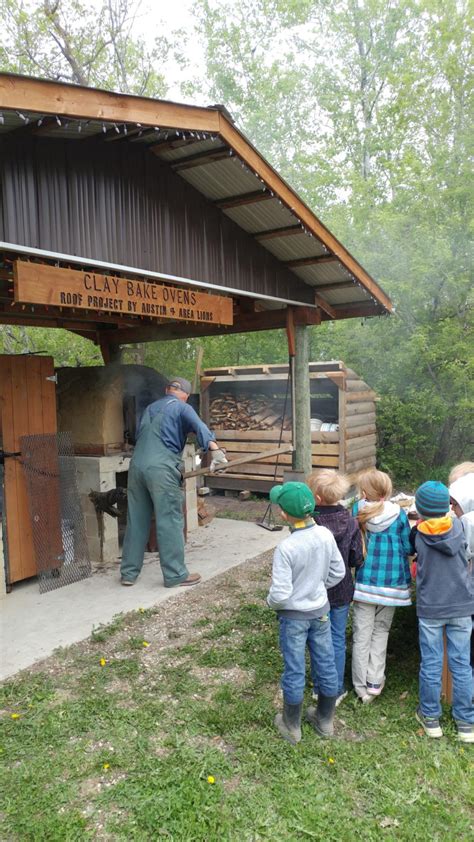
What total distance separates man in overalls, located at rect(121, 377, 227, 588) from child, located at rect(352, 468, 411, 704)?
6.75 ft

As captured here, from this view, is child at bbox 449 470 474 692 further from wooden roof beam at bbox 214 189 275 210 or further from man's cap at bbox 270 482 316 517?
wooden roof beam at bbox 214 189 275 210

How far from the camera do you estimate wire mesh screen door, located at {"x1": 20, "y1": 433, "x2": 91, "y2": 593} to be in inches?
209

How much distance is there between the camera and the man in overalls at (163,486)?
517 cm

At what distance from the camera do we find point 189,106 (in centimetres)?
416

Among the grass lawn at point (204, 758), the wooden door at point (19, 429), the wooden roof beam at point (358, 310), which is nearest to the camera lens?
the grass lawn at point (204, 758)

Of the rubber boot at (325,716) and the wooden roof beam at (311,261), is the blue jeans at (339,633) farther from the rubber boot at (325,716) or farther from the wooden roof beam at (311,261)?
the wooden roof beam at (311,261)

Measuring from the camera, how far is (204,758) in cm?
287

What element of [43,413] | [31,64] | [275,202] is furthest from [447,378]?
[31,64]

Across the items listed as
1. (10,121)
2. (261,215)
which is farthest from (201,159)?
(10,121)

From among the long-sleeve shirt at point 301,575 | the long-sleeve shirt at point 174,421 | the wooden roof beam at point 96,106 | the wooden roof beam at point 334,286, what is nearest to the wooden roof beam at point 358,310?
the wooden roof beam at point 334,286

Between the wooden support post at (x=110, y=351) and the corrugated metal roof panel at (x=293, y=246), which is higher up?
the corrugated metal roof panel at (x=293, y=246)

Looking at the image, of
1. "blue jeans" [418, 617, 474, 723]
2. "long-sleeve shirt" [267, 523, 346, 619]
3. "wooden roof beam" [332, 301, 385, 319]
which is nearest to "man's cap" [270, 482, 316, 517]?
"long-sleeve shirt" [267, 523, 346, 619]

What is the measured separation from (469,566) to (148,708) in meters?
1.99

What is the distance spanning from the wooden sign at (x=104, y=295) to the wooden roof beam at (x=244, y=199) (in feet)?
2.83
